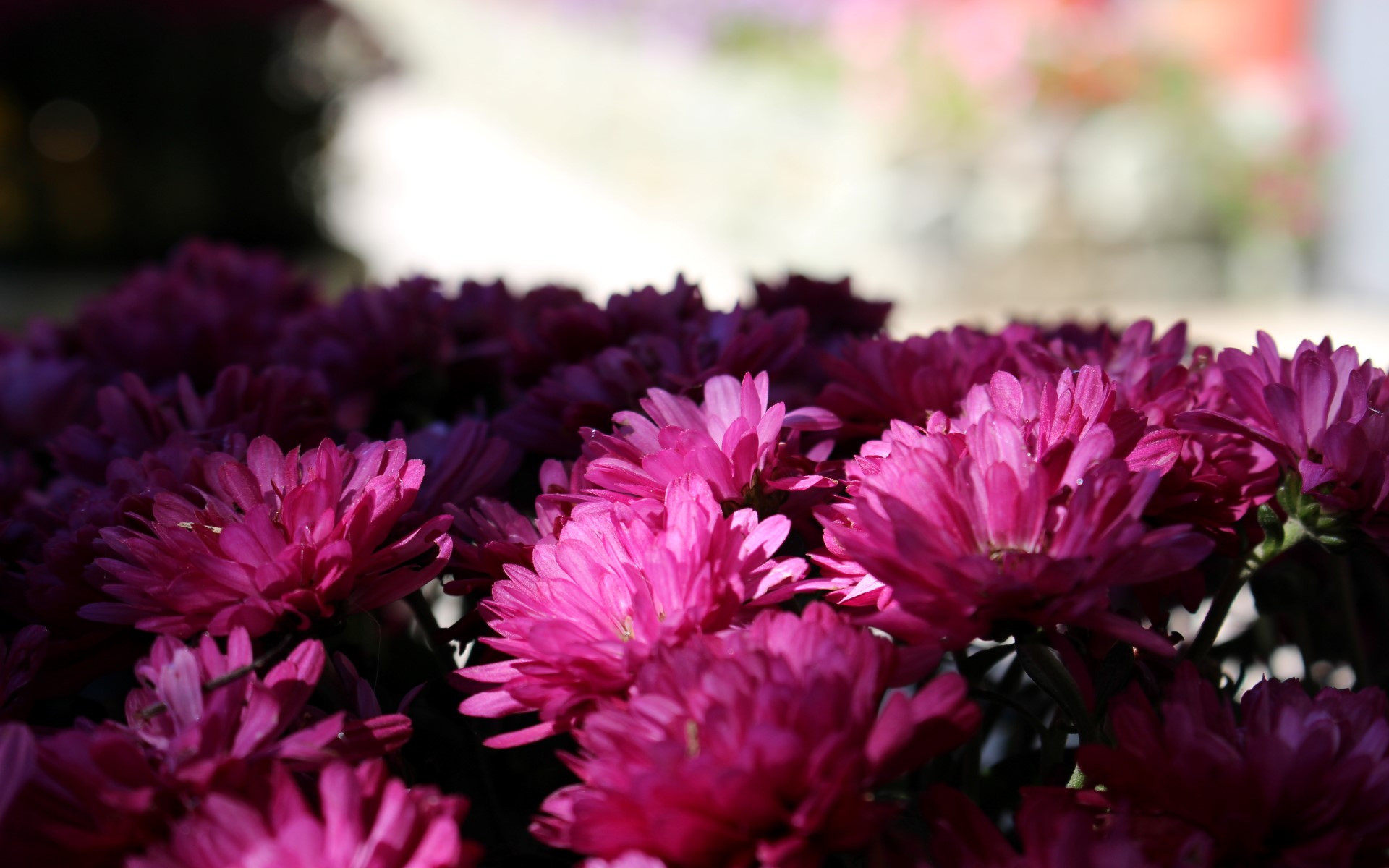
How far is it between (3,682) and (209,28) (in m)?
2.56

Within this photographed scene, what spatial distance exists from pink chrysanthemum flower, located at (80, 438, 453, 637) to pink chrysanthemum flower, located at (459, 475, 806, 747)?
0.04m

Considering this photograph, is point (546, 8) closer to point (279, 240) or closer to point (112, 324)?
point (279, 240)

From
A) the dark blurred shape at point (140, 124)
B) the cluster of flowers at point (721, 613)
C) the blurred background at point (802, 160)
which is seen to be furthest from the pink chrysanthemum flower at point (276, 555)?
the dark blurred shape at point (140, 124)

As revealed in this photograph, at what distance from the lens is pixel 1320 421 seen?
0.42 meters

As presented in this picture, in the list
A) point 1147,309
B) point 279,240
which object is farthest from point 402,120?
point 1147,309

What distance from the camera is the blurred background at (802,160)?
8.83 feet

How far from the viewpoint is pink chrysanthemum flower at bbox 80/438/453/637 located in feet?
1.28

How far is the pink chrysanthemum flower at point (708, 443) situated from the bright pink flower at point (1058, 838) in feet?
0.39

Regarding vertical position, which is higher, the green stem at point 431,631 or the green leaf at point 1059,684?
the green leaf at point 1059,684

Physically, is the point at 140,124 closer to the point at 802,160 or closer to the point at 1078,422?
the point at 1078,422

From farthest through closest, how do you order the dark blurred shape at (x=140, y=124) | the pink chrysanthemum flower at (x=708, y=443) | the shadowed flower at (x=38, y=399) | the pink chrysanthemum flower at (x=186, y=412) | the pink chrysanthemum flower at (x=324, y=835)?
1. the dark blurred shape at (x=140, y=124)
2. the shadowed flower at (x=38, y=399)
3. the pink chrysanthemum flower at (x=186, y=412)
4. the pink chrysanthemum flower at (x=708, y=443)
5. the pink chrysanthemum flower at (x=324, y=835)

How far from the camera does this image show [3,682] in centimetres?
40

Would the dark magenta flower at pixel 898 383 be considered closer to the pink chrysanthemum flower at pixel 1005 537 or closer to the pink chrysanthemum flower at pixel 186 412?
the pink chrysanthemum flower at pixel 1005 537

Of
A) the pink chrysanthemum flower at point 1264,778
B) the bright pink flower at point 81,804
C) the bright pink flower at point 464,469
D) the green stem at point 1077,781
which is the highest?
the bright pink flower at point 464,469
